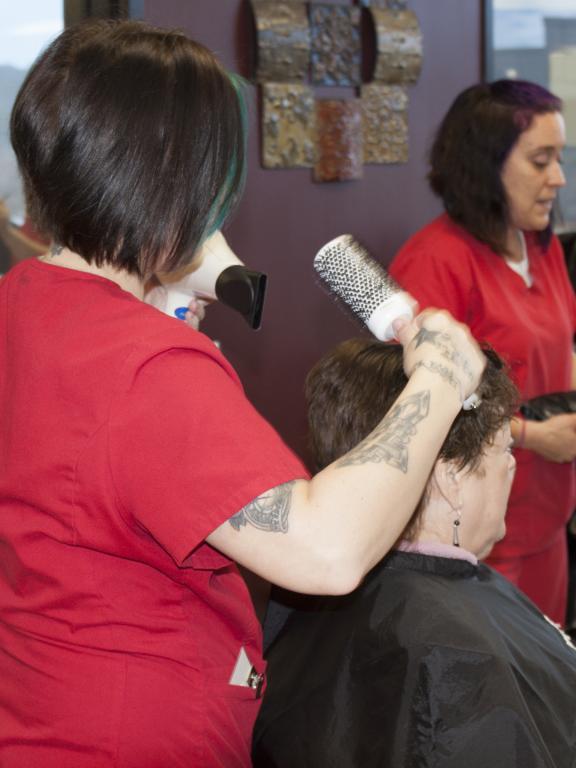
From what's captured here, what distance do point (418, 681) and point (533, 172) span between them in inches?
51.6

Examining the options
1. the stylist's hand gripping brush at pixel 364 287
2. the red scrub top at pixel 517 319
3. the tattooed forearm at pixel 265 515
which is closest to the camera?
the tattooed forearm at pixel 265 515

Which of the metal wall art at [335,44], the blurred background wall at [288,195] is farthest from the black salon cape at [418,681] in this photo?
the metal wall art at [335,44]

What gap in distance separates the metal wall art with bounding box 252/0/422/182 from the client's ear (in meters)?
1.49

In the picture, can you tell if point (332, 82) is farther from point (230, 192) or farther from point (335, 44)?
point (230, 192)

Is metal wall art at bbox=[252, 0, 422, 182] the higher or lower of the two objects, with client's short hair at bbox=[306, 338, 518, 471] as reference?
higher

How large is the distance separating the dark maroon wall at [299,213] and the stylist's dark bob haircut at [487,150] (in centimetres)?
34

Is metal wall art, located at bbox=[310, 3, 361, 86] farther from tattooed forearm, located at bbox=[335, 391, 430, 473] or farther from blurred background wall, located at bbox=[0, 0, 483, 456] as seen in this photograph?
tattooed forearm, located at bbox=[335, 391, 430, 473]

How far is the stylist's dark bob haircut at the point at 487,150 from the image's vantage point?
2.27 meters

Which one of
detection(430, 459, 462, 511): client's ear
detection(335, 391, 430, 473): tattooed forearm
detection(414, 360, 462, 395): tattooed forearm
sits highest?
detection(414, 360, 462, 395): tattooed forearm

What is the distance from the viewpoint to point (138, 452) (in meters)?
0.98

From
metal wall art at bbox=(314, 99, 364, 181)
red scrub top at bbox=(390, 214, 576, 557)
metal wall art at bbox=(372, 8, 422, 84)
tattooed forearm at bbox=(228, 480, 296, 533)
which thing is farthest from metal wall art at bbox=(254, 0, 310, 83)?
tattooed forearm at bbox=(228, 480, 296, 533)

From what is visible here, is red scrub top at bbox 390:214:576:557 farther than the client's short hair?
Yes

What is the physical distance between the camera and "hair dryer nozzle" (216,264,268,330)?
1382mm

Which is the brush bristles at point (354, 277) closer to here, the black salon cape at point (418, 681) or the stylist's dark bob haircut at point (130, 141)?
the stylist's dark bob haircut at point (130, 141)
